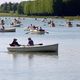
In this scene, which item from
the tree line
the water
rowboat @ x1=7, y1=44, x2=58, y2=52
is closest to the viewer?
the water

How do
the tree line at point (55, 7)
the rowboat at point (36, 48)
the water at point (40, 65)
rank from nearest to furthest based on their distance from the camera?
1. the water at point (40, 65)
2. the rowboat at point (36, 48)
3. the tree line at point (55, 7)

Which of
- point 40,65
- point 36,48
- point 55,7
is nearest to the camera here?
point 40,65

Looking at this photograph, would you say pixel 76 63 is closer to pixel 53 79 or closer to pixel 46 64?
pixel 46 64

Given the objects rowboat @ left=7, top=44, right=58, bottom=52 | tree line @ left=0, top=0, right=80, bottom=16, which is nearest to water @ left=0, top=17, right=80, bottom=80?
rowboat @ left=7, top=44, right=58, bottom=52

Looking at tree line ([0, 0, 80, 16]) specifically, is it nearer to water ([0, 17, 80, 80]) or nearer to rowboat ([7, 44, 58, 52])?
water ([0, 17, 80, 80])

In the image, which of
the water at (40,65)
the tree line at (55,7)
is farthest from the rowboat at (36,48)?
the tree line at (55,7)

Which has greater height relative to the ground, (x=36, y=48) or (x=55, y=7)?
(x=36, y=48)

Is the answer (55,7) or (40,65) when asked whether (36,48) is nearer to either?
(40,65)

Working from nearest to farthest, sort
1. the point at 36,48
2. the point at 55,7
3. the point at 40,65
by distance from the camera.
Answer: the point at 40,65 < the point at 36,48 < the point at 55,7

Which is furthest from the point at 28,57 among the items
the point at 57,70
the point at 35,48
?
the point at 57,70

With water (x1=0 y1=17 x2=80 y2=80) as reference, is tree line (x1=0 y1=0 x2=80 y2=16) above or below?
below

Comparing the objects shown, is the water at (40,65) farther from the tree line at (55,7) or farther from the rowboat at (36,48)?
the tree line at (55,7)

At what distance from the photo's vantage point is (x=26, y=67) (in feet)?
113

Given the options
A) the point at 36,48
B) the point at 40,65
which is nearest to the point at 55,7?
the point at 36,48
